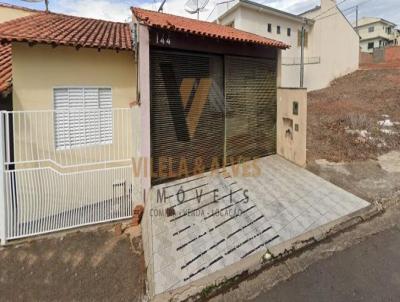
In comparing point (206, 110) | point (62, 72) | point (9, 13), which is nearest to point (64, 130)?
point (62, 72)

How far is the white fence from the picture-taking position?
4961mm

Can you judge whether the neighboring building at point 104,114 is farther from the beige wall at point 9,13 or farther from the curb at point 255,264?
the beige wall at point 9,13

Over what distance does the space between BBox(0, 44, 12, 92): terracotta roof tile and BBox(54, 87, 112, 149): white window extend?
0.90 meters

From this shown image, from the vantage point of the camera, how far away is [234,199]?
5809 millimetres

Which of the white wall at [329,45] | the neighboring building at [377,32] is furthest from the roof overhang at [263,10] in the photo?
the neighboring building at [377,32]

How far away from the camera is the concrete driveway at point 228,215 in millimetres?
4180

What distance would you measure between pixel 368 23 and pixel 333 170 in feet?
167

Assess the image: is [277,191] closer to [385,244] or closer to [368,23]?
A: [385,244]

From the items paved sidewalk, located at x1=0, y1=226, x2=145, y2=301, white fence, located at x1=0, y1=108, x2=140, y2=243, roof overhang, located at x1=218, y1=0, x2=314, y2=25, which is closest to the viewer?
paved sidewalk, located at x1=0, y1=226, x2=145, y2=301

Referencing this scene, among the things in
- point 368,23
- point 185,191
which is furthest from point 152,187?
point 368,23

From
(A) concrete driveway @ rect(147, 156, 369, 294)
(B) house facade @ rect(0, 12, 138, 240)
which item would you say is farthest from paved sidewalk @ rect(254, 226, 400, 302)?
(B) house facade @ rect(0, 12, 138, 240)

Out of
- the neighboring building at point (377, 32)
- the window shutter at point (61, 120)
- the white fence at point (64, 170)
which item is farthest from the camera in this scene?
the neighboring building at point (377, 32)

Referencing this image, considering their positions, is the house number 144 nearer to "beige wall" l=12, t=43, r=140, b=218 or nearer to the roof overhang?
"beige wall" l=12, t=43, r=140, b=218

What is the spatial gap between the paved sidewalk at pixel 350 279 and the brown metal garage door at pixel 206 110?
339cm
